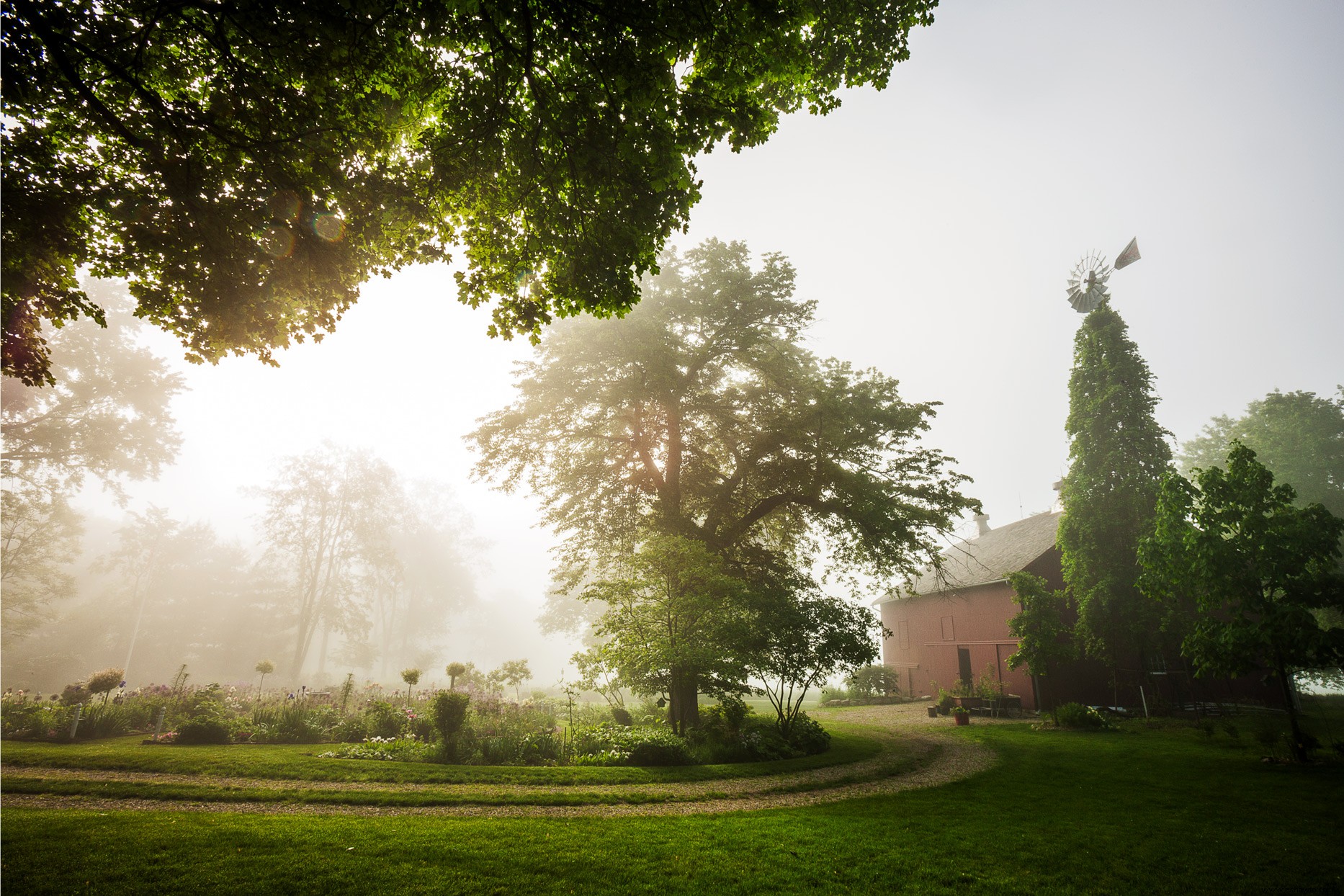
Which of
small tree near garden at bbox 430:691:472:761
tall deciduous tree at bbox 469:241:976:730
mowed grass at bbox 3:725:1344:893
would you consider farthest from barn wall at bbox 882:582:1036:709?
small tree near garden at bbox 430:691:472:761

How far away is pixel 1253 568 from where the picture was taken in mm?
12859

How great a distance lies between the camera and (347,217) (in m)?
8.34

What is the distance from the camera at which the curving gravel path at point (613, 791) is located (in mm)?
7754

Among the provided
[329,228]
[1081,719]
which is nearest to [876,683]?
[1081,719]

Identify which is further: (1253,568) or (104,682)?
(104,682)

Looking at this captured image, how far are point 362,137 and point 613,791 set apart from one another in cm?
1199

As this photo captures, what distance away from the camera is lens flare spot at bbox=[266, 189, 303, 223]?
773 centimetres

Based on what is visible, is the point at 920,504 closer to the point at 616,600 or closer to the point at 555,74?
the point at 616,600

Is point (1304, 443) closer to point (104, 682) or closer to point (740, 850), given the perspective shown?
point (740, 850)

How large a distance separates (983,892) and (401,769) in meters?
10.2

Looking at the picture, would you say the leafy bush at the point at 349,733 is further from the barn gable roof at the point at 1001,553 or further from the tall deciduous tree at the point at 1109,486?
the tall deciduous tree at the point at 1109,486

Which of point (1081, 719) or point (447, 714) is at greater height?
point (447, 714)

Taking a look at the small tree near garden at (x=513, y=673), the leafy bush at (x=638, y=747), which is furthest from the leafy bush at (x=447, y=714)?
the small tree near garden at (x=513, y=673)

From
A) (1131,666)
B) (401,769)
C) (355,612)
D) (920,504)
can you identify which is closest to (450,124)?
(401,769)
